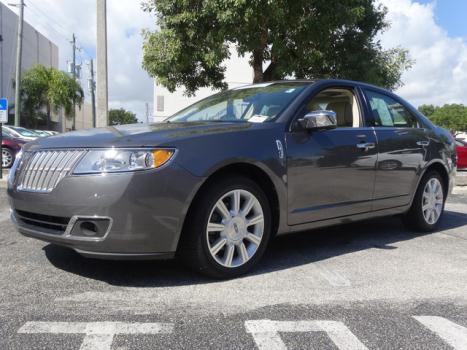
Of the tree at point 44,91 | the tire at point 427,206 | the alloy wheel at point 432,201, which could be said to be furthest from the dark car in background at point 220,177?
the tree at point 44,91

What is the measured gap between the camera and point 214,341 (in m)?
2.46

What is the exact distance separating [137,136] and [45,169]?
2.15 feet

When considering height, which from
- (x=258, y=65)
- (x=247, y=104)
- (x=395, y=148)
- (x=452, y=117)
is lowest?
(x=395, y=148)

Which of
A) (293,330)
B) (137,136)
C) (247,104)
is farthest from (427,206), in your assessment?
(137,136)

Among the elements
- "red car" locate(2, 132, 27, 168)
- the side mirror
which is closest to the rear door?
the side mirror

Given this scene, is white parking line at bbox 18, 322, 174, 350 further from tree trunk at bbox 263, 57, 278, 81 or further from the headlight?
tree trunk at bbox 263, 57, 278, 81

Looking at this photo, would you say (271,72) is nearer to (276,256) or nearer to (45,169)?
(276,256)

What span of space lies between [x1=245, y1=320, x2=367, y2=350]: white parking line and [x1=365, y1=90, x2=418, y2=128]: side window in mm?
2577

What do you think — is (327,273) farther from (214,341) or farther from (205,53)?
(205,53)

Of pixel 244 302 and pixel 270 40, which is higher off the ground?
pixel 270 40

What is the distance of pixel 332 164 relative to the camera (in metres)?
4.07

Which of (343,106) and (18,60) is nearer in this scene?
(343,106)

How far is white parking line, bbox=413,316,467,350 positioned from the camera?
255 centimetres

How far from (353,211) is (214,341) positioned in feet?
7.54
